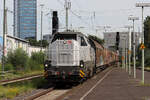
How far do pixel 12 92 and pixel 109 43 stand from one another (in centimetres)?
6286

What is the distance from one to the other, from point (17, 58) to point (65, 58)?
62.0 feet

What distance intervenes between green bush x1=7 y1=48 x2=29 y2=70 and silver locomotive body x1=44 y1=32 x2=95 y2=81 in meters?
17.3

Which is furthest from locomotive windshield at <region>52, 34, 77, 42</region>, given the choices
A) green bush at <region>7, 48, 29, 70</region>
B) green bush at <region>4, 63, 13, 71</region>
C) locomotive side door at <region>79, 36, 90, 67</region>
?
green bush at <region>7, 48, 29, 70</region>

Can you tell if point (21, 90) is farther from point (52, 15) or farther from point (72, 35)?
point (52, 15)

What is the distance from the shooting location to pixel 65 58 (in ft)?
57.3

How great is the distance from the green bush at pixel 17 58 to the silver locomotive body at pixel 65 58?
17268 millimetres

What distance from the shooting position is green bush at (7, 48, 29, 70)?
114 feet

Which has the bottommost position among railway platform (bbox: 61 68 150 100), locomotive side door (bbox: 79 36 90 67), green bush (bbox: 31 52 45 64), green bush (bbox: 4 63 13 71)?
railway platform (bbox: 61 68 150 100)

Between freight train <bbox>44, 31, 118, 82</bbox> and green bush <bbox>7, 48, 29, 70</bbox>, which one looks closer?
freight train <bbox>44, 31, 118, 82</bbox>

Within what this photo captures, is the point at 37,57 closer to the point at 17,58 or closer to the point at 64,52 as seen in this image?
the point at 17,58

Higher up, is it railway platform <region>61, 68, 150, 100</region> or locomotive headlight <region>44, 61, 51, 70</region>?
locomotive headlight <region>44, 61, 51, 70</region>


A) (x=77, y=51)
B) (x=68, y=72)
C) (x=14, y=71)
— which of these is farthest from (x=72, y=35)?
(x=14, y=71)

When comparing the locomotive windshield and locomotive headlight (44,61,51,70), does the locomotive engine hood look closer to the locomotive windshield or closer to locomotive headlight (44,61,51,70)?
locomotive headlight (44,61,51,70)

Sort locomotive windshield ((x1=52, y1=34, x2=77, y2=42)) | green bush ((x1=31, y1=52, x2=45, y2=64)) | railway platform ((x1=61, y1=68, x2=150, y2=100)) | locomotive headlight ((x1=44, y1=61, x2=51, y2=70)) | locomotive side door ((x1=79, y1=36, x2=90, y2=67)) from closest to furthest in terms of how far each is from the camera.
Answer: railway platform ((x1=61, y1=68, x2=150, y2=100))
locomotive headlight ((x1=44, y1=61, x2=51, y2=70))
locomotive side door ((x1=79, y1=36, x2=90, y2=67))
locomotive windshield ((x1=52, y1=34, x2=77, y2=42))
green bush ((x1=31, y1=52, x2=45, y2=64))
